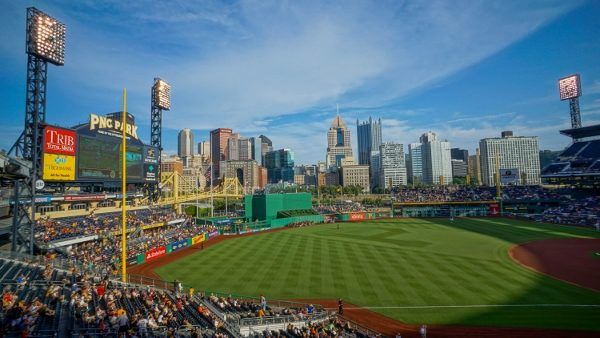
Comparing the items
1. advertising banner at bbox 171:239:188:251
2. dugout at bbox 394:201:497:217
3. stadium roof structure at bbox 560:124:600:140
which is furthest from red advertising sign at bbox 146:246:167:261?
stadium roof structure at bbox 560:124:600:140

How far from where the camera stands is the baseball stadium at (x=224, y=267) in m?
16.2

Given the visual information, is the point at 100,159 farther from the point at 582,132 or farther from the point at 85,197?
the point at 582,132

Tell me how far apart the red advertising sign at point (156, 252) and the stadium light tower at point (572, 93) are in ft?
331

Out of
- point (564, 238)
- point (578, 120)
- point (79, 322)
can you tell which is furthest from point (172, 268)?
point (578, 120)

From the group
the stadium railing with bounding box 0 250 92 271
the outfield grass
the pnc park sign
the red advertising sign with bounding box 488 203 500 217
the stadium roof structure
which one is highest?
the stadium roof structure

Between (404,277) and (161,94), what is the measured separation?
49.5 metres

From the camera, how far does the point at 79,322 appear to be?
43.5 feet

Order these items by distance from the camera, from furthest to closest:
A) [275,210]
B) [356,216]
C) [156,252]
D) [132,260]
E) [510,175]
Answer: [510,175], [356,216], [275,210], [156,252], [132,260]

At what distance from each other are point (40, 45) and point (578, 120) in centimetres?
11148

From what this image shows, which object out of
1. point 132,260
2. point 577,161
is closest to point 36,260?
point 132,260

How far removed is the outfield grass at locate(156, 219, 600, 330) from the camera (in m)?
20.6

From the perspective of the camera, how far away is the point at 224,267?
3300cm

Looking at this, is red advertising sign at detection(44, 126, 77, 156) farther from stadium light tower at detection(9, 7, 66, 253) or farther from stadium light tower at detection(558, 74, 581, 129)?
stadium light tower at detection(558, 74, 581, 129)

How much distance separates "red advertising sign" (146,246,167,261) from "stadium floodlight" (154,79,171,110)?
28.3 meters
